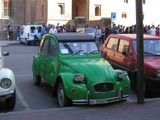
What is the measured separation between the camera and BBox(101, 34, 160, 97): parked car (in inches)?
453

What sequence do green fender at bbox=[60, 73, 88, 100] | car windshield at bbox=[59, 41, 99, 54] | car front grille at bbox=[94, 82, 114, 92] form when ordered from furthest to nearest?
car windshield at bbox=[59, 41, 99, 54], car front grille at bbox=[94, 82, 114, 92], green fender at bbox=[60, 73, 88, 100]

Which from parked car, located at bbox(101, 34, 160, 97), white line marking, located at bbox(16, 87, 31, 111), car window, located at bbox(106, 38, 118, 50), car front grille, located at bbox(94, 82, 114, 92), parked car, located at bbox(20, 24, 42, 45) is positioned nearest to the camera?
car front grille, located at bbox(94, 82, 114, 92)

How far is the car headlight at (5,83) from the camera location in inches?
372

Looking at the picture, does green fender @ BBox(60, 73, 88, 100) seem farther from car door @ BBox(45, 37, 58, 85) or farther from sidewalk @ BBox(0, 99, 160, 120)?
car door @ BBox(45, 37, 58, 85)

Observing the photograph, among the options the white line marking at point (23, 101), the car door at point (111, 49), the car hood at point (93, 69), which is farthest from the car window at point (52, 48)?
the car door at point (111, 49)

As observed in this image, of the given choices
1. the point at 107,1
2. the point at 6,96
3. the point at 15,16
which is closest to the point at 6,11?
the point at 15,16

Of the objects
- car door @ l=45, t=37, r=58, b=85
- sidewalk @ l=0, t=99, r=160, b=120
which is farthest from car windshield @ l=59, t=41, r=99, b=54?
sidewalk @ l=0, t=99, r=160, b=120

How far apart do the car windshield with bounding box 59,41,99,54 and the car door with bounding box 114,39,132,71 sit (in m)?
1.48

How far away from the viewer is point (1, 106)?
10312 millimetres

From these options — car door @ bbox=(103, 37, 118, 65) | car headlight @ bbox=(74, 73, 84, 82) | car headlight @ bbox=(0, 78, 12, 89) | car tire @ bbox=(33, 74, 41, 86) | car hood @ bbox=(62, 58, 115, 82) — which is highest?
car door @ bbox=(103, 37, 118, 65)

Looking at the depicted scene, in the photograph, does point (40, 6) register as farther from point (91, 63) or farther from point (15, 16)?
point (91, 63)

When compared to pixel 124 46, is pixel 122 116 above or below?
below

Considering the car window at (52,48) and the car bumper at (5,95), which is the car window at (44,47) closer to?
the car window at (52,48)

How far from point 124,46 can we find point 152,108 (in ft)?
13.8
